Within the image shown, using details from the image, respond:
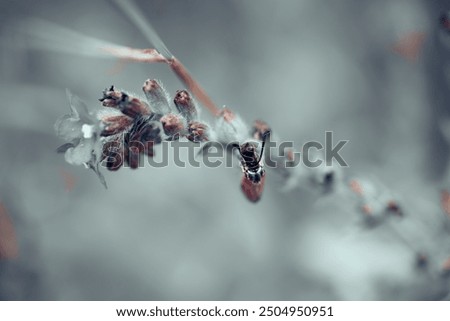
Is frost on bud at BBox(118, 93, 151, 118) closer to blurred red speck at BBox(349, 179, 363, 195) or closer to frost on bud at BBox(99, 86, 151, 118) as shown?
frost on bud at BBox(99, 86, 151, 118)

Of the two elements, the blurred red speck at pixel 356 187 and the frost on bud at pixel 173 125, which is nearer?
the frost on bud at pixel 173 125

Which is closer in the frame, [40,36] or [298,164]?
[298,164]

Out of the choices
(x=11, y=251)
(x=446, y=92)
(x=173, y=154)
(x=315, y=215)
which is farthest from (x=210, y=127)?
(x=11, y=251)

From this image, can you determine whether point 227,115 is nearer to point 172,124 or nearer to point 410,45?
point 172,124

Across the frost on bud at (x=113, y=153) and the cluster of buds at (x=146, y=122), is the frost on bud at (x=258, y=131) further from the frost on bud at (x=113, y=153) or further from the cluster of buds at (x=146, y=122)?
the frost on bud at (x=113, y=153)

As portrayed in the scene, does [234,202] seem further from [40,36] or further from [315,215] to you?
[40,36]

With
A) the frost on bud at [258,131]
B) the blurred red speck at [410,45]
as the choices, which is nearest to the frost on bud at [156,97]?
the frost on bud at [258,131]

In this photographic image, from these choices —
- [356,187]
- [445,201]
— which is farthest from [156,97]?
[445,201]
